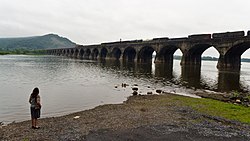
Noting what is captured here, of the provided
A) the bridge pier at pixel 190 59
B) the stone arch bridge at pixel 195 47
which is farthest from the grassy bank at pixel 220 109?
the bridge pier at pixel 190 59

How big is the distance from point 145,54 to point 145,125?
86.6 metres

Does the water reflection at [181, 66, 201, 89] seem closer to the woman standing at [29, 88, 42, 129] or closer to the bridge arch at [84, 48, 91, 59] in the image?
the woman standing at [29, 88, 42, 129]

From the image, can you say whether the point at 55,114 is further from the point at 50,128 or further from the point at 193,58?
the point at 193,58

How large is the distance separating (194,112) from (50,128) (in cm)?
1025

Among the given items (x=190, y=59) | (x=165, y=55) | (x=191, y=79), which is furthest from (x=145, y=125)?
(x=165, y=55)

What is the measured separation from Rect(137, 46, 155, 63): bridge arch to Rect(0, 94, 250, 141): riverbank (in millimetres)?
75812

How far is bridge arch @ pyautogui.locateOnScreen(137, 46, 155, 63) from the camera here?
94488 millimetres

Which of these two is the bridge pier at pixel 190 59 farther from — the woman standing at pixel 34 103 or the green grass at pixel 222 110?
the woman standing at pixel 34 103

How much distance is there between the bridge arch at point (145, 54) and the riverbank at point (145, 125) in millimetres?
75812

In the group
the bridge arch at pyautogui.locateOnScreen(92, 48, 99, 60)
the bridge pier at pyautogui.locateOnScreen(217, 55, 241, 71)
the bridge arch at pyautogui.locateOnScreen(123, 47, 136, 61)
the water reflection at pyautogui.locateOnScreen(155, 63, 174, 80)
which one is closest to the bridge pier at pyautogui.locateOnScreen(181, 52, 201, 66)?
the water reflection at pyautogui.locateOnScreen(155, 63, 174, 80)

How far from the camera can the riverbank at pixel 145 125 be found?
1177cm

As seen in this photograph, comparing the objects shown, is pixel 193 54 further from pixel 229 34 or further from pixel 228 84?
pixel 228 84

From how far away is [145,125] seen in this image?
13703 mm

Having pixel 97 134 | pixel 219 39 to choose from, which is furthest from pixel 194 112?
pixel 219 39
